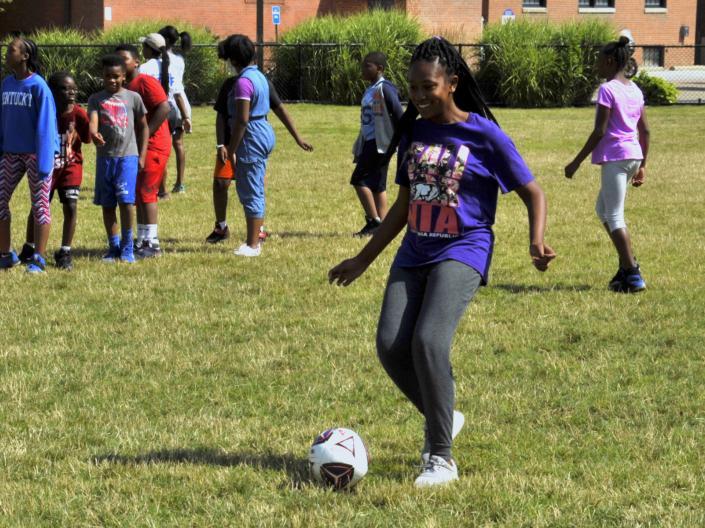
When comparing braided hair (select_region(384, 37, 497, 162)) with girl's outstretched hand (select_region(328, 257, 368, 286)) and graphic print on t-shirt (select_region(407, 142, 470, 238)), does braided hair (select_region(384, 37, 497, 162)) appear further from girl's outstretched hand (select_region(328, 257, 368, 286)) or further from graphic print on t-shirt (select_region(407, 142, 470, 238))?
girl's outstretched hand (select_region(328, 257, 368, 286))

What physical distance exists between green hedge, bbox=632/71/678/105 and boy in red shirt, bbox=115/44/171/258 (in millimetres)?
22473

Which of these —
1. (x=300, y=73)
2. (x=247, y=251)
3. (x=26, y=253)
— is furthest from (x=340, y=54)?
(x=26, y=253)

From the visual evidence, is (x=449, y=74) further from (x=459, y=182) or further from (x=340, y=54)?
(x=340, y=54)

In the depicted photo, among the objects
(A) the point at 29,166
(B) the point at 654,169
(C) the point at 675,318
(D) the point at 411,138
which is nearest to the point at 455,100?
(D) the point at 411,138

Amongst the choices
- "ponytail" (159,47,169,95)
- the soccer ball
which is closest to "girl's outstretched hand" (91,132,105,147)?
"ponytail" (159,47,169,95)

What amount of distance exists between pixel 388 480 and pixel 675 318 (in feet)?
12.4

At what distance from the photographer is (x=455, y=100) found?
5.12m

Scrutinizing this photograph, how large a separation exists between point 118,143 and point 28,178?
90 cm

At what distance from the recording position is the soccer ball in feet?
16.1

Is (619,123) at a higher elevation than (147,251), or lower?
higher

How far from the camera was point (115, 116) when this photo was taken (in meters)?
10.0

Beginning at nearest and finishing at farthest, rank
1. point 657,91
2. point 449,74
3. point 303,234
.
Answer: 1. point 449,74
2. point 303,234
3. point 657,91

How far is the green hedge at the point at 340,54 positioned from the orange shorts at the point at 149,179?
62.8 ft

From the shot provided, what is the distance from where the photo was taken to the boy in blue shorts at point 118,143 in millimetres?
10008
